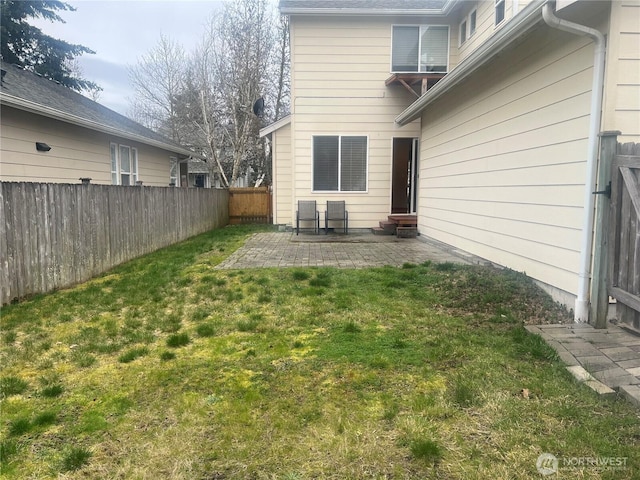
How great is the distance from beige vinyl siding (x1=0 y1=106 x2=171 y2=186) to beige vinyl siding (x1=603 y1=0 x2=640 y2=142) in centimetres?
853

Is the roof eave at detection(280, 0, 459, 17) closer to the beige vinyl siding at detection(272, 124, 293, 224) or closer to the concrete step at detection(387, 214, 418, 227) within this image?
the beige vinyl siding at detection(272, 124, 293, 224)

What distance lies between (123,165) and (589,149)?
1097 centimetres

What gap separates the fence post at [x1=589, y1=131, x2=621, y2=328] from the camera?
11.2ft

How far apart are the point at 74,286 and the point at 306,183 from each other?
6.51m

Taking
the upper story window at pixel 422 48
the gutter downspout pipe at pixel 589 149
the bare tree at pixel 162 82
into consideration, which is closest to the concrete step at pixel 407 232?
the upper story window at pixel 422 48

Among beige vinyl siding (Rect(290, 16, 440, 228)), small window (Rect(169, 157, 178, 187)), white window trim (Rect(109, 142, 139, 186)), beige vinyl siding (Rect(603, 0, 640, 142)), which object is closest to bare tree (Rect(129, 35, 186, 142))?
small window (Rect(169, 157, 178, 187))

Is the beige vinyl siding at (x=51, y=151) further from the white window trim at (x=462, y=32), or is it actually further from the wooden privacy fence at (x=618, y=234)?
the white window trim at (x=462, y=32)

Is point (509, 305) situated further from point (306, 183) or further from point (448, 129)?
point (306, 183)

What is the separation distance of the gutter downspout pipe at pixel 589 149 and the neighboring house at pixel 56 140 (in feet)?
24.7

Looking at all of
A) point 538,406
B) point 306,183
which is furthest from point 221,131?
point 538,406

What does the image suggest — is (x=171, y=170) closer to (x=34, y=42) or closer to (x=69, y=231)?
(x=34, y=42)

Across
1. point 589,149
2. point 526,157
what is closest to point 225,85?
point 526,157

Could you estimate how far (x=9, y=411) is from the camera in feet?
7.98

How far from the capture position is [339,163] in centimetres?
1096
